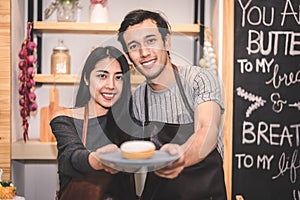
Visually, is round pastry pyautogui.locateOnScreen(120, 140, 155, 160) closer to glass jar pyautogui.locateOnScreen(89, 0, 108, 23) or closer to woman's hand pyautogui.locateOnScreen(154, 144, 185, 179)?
woman's hand pyautogui.locateOnScreen(154, 144, 185, 179)

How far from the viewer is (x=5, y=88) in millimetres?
2670

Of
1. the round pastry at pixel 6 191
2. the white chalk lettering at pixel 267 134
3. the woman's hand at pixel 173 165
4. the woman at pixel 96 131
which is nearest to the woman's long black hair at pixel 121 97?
the woman at pixel 96 131

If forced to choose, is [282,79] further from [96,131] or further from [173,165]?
[96,131]

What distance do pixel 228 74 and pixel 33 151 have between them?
3.10ft

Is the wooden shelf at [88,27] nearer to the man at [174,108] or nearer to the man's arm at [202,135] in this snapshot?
the man at [174,108]

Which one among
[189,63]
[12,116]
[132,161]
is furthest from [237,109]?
[12,116]

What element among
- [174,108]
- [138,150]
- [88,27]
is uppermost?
[88,27]

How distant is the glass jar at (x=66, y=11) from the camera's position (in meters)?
2.84

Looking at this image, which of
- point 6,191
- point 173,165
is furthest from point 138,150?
point 6,191

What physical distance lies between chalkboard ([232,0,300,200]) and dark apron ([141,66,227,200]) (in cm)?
56

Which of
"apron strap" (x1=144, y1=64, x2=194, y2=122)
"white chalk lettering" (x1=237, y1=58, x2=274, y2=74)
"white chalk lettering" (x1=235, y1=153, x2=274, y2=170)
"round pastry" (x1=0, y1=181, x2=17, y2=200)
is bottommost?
"round pastry" (x1=0, y1=181, x2=17, y2=200)

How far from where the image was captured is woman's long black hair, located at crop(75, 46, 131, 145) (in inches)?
83.4

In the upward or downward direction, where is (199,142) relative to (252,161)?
upward

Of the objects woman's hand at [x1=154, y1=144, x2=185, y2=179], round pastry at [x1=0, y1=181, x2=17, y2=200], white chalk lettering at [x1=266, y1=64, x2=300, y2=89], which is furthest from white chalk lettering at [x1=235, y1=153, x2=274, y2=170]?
round pastry at [x1=0, y1=181, x2=17, y2=200]
